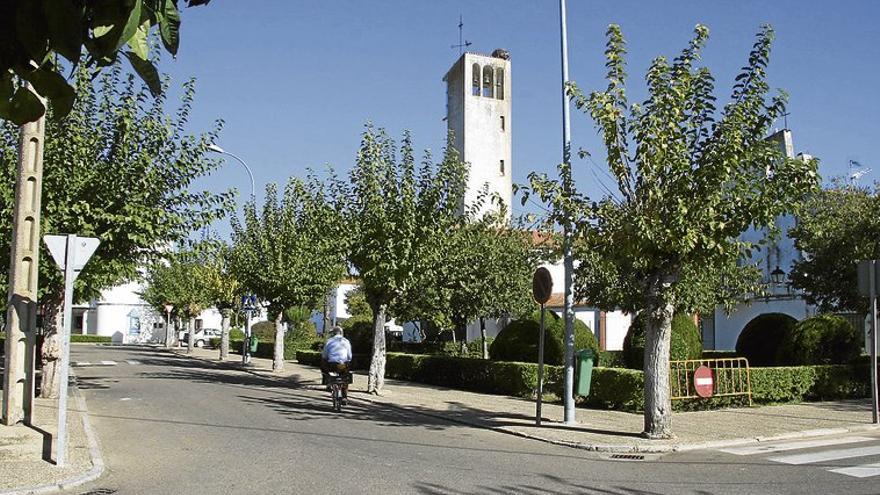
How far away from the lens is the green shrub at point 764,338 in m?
21.5

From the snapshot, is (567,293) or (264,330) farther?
(264,330)

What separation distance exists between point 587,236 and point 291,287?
54.6 feet

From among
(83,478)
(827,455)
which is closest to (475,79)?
(827,455)

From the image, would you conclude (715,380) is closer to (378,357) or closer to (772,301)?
(378,357)

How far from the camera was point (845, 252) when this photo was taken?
20.9m

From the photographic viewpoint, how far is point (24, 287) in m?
11.8

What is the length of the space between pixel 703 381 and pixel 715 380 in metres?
1.66

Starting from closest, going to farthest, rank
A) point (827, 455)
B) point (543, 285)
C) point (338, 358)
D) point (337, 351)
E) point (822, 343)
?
point (827, 455) → point (543, 285) → point (338, 358) → point (337, 351) → point (822, 343)

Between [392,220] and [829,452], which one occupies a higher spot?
[392,220]

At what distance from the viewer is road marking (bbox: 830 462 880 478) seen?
28.6 feet

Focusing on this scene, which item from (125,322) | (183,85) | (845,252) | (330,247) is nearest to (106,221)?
(183,85)

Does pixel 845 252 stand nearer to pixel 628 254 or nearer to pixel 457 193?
pixel 457 193

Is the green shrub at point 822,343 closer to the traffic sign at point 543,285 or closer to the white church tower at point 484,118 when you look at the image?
the traffic sign at point 543,285

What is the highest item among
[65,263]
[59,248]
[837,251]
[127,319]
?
[837,251]
